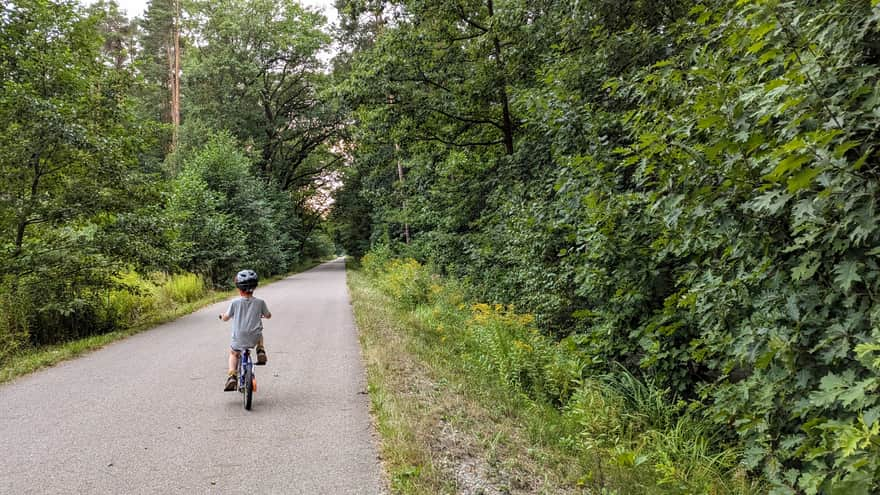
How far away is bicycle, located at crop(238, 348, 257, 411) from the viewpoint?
5.04 m

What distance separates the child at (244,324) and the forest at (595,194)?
3.24m

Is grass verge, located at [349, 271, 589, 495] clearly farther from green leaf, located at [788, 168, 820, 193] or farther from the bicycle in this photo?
green leaf, located at [788, 168, 820, 193]

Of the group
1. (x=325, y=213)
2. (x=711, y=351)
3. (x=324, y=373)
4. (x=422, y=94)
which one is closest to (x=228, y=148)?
(x=422, y=94)

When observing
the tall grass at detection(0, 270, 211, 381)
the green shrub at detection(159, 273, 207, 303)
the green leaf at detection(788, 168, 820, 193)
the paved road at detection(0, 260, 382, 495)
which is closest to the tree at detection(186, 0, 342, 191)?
the green shrub at detection(159, 273, 207, 303)

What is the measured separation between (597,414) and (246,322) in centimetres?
404

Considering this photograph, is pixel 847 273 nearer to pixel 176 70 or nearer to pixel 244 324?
pixel 244 324

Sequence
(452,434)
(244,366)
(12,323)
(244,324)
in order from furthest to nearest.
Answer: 1. (12,323)
2. (244,324)
3. (244,366)
4. (452,434)

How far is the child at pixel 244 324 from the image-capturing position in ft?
17.2

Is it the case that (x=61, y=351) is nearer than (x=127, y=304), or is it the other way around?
(x=61, y=351)

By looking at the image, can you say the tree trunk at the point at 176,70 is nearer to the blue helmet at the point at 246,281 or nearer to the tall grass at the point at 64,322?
the tall grass at the point at 64,322

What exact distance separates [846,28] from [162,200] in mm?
12472

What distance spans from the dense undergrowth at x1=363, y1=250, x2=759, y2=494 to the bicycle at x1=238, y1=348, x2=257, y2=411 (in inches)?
102

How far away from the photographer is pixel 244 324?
5301 mm

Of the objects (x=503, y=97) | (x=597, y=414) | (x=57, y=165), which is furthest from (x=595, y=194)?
(x=57, y=165)
